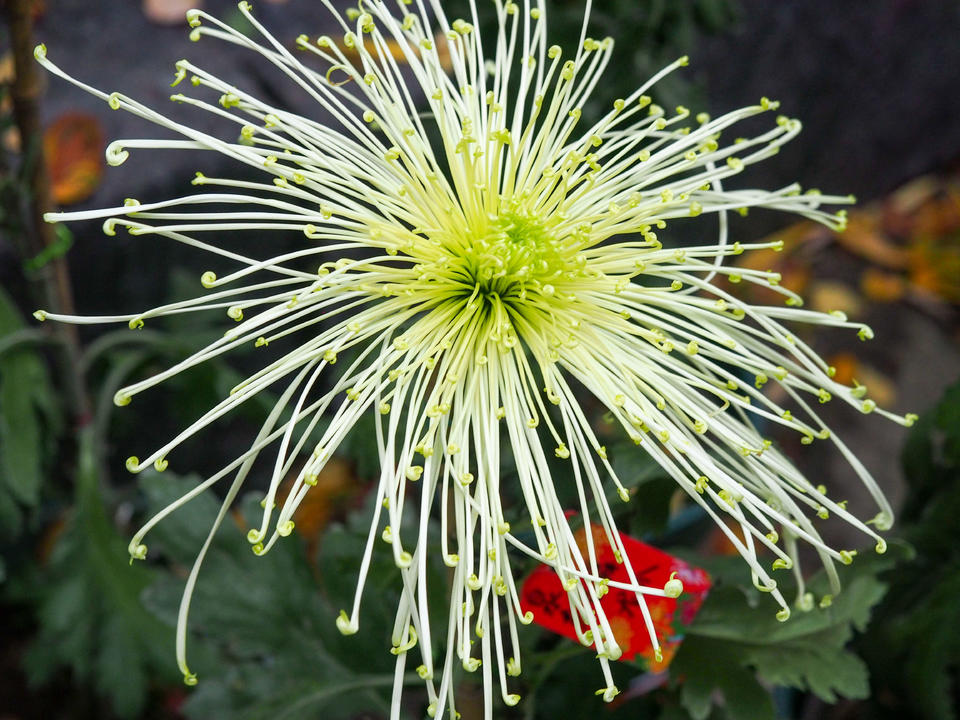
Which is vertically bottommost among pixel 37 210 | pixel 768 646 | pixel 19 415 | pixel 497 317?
pixel 19 415

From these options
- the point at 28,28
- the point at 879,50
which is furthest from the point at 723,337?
the point at 879,50

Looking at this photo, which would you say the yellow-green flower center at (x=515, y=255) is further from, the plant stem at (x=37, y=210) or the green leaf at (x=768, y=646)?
→ the plant stem at (x=37, y=210)

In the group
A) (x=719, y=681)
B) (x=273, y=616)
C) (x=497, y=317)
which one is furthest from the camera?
(x=273, y=616)

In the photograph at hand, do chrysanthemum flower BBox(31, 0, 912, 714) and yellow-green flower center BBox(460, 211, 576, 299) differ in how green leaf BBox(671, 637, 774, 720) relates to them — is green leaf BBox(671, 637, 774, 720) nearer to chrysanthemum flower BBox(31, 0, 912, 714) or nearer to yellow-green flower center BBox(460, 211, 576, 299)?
chrysanthemum flower BBox(31, 0, 912, 714)

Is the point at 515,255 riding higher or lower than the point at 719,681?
higher

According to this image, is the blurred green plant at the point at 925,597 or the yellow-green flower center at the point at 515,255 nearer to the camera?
the yellow-green flower center at the point at 515,255

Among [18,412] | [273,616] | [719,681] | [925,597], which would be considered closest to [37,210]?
[18,412]

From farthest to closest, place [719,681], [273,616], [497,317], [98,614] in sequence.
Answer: [98,614] → [273,616] → [719,681] → [497,317]

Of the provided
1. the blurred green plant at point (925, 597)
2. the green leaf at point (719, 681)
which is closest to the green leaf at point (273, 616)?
the green leaf at point (719, 681)

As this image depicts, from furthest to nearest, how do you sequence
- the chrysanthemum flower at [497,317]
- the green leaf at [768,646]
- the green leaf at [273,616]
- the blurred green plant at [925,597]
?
the blurred green plant at [925,597] → the green leaf at [273,616] → the green leaf at [768,646] → the chrysanthemum flower at [497,317]

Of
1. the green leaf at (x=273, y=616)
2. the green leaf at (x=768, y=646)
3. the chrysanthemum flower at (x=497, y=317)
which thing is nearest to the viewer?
the chrysanthemum flower at (x=497, y=317)

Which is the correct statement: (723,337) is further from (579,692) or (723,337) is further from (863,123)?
(863,123)

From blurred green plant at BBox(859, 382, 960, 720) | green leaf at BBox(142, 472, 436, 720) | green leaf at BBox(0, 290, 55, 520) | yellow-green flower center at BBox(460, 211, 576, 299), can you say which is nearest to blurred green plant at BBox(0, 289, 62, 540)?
green leaf at BBox(0, 290, 55, 520)

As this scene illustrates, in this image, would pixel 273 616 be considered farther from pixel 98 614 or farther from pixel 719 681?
pixel 719 681
